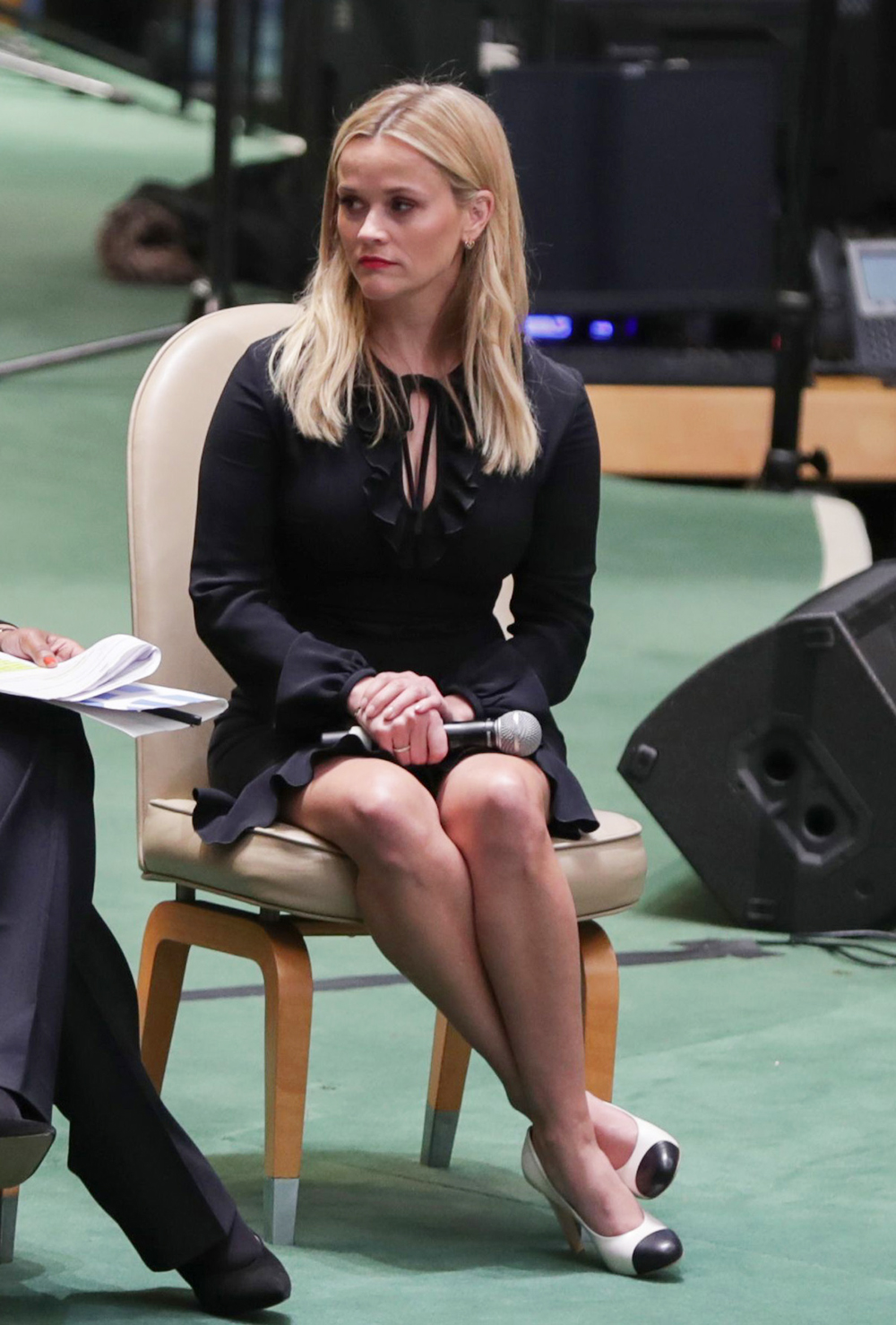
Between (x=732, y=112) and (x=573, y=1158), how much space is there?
532 centimetres

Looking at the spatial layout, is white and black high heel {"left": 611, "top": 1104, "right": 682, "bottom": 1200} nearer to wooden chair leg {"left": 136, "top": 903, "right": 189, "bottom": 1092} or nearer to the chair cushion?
the chair cushion

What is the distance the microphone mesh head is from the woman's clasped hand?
0.05m

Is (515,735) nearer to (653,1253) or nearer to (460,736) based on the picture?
(460,736)

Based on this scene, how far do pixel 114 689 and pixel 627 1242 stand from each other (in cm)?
73

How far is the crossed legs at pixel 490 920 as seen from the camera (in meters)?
2.08

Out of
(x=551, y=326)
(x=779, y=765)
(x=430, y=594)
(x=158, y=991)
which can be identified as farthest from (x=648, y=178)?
(x=158, y=991)

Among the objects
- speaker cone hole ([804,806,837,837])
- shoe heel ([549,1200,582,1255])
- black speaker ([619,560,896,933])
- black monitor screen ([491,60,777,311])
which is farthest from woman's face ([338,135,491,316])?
black monitor screen ([491,60,777,311])

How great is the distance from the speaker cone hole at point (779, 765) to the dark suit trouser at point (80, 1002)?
5.41ft

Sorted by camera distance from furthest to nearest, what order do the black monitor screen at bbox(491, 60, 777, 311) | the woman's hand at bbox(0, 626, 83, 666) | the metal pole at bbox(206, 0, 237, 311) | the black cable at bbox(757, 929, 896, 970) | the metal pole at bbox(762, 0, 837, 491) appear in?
the metal pole at bbox(206, 0, 237, 311), the black monitor screen at bbox(491, 60, 777, 311), the metal pole at bbox(762, 0, 837, 491), the black cable at bbox(757, 929, 896, 970), the woman's hand at bbox(0, 626, 83, 666)

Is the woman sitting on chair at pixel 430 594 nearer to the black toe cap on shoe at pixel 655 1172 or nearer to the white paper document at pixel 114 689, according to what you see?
the black toe cap on shoe at pixel 655 1172

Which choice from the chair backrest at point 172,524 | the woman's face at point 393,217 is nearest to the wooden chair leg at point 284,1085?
the chair backrest at point 172,524

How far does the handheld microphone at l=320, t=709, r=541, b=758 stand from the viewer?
7.20ft

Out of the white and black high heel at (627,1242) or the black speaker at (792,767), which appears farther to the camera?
the black speaker at (792,767)

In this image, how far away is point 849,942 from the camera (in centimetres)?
341
